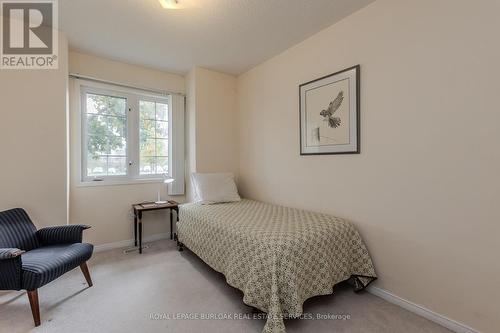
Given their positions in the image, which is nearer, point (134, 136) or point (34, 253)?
point (34, 253)

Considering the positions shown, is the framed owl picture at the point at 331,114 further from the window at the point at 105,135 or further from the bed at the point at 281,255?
the window at the point at 105,135

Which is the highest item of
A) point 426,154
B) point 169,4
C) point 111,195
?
point 169,4

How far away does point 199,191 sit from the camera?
3088mm

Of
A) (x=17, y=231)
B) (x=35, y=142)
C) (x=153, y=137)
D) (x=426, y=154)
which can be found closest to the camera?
(x=426, y=154)

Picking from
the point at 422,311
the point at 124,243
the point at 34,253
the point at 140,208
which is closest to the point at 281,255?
the point at 422,311

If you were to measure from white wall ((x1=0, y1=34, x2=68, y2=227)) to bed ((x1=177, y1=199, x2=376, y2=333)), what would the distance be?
5.22 ft

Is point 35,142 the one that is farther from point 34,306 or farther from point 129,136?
point 34,306

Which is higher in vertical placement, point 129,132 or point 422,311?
point 129,132

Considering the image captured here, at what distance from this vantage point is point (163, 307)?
1.85 metres

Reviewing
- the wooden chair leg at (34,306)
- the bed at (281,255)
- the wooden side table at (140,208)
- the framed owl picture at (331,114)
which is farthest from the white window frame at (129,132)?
the framed owl picture at (331,114)

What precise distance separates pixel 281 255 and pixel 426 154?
1315 mm

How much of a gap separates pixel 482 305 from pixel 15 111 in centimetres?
415

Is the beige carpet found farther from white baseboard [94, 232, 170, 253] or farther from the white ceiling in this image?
the white ceiling

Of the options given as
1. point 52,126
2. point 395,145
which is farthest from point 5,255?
point 395,145
